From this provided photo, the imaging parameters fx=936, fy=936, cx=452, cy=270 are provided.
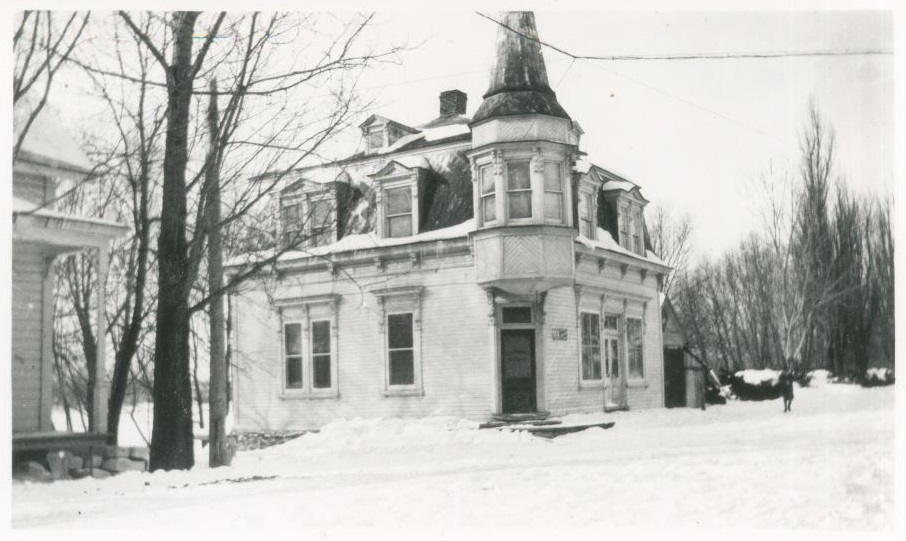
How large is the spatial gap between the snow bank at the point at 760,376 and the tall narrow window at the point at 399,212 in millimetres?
5914

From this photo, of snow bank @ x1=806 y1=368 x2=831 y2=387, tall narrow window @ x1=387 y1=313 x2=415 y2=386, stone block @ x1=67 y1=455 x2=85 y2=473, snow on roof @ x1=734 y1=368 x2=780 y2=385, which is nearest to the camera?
stone block @ x1=67 y1=455 x2=85 y2=473

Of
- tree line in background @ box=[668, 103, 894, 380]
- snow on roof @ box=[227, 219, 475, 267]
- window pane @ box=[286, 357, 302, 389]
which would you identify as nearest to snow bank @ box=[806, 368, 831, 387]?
tree line in background @ box=[668, 103, 894, 380]

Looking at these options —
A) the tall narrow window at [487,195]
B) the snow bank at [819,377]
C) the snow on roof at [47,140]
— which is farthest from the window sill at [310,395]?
the snow bank at [819,377]

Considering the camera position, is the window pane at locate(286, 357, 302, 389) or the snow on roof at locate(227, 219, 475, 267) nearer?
the snow on roof at locate(227, 219, 475, 267)

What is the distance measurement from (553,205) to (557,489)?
5.96 meters

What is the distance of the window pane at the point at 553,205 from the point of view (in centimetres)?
1504

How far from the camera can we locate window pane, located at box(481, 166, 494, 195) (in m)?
15.0

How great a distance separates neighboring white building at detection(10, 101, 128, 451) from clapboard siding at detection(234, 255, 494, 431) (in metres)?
3.36

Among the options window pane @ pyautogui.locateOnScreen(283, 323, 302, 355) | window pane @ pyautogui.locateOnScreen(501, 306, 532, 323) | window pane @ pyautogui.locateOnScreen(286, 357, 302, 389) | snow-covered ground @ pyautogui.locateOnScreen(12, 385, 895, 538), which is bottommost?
snow-covered ground @ pyautogui.locateOnScreen(12, 385, 895, 538)

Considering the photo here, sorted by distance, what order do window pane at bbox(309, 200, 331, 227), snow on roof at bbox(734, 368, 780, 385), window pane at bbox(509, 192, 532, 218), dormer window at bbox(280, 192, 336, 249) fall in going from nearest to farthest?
dormer window at bbox(280, 192, 336, 249), window pane at bbox(309, 200, 331, 227), snow on roof at bbox(734, 368, 780, 385), window pane at bbox(509, 192, 532, 218)

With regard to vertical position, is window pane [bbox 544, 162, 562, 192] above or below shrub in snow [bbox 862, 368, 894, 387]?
above

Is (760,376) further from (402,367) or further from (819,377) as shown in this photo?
(402,367)

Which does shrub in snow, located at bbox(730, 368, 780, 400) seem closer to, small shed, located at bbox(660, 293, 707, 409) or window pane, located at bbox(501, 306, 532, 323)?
small shed, located at bbox(660, 293, 707, 409)

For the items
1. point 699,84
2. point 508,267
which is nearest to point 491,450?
point 508,267
